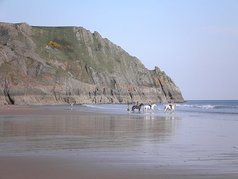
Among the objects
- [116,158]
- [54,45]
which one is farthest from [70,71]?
[116,158]

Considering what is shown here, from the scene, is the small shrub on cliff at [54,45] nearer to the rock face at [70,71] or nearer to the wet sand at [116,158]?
the rock face at [70,71]

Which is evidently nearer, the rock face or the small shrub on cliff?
the rock face

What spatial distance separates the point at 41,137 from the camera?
17938mm

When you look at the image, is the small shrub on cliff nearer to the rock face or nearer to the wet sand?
the rock face

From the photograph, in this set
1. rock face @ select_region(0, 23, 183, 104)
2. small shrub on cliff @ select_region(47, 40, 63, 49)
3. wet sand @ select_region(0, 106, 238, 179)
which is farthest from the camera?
small shrub on cliff @ select_region(47, 40, 63, 49)

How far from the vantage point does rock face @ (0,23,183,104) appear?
293 ft

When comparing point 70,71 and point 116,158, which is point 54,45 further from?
point 116,158

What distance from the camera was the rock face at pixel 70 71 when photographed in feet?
293

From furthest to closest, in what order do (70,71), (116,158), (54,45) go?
(54,45), (70,71), (116,158)

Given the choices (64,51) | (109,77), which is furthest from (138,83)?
(64,51)

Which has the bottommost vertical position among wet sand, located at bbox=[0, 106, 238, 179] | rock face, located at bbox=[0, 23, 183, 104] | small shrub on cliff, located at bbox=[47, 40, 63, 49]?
wet sand, located at bbox=[0, 106, 238, 179]

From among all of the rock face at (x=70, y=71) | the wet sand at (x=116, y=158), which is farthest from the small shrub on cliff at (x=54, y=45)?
the wet sand at (x=116, y=158)

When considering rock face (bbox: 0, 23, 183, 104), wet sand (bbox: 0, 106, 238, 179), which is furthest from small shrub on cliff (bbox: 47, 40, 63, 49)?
wet sand (bbox: 0, 106, 238, 179)

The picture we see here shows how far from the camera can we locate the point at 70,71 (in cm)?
11681
